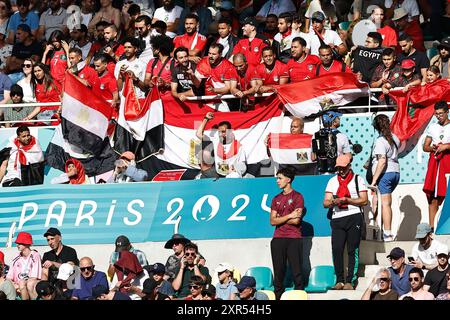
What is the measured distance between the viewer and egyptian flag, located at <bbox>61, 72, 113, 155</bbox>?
84.8ft

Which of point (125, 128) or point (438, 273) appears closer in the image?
point (438, 273)

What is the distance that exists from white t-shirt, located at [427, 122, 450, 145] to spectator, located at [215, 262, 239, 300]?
12.1 feet

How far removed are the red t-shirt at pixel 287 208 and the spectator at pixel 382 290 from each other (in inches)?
79.4

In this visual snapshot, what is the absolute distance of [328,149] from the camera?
2348 centimetres

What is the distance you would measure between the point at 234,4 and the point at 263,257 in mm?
6624

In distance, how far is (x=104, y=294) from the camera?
21.2 meters

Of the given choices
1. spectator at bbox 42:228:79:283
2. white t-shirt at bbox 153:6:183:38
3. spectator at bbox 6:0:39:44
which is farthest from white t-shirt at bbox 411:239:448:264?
spectator at bbox 6:0:39:44

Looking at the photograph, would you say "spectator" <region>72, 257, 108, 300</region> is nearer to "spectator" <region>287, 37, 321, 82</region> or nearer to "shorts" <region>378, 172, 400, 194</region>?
"shorts" <region>378, 172, 400, 194</region>

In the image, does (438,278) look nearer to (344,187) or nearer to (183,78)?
(344,187)
